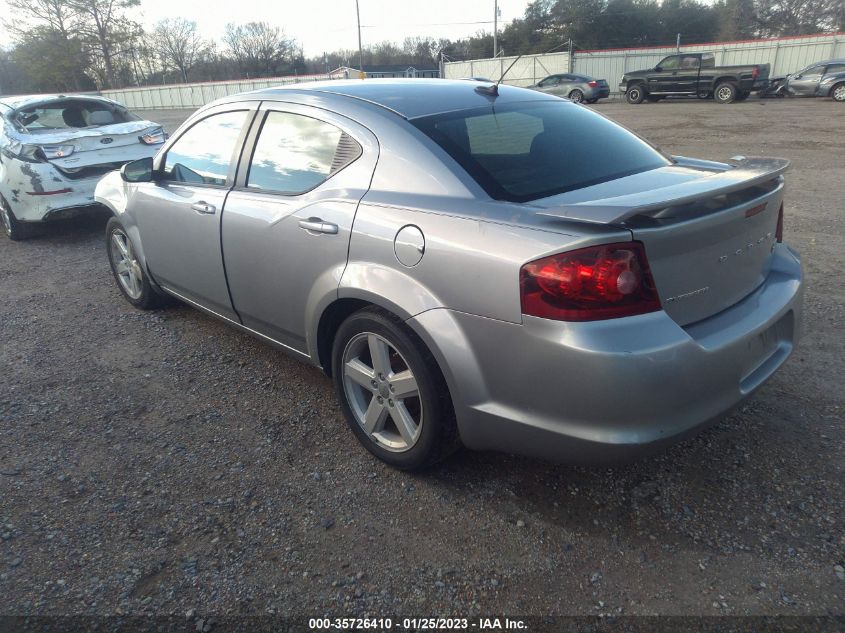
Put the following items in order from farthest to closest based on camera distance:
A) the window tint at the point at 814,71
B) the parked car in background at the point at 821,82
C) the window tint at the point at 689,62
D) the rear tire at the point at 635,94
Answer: the rear tire at the point at 635,94 → the window tint at the point at 689,62 → the window tint at the point at 814,71 → the parked car in background at the point at 821,82

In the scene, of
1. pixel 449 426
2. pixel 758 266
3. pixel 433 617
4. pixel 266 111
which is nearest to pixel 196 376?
pixel 266 111

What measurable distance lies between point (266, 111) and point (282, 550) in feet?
7.15

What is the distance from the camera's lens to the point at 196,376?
3811mm

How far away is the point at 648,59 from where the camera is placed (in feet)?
114

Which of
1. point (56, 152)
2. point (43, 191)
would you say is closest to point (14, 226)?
point (43, 191)

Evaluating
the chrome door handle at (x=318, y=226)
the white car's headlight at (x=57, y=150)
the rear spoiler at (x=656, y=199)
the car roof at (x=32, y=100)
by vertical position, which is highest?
the car roof at (x=32, y=100)

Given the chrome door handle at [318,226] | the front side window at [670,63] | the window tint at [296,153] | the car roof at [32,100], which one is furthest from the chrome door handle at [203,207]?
the front side window at [670,63]

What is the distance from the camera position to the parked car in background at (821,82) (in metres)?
21.8

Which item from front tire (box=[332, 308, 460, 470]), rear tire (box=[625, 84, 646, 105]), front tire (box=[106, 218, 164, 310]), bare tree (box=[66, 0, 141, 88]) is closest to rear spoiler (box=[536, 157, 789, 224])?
front tire (box=[332, 308, 460, 470])

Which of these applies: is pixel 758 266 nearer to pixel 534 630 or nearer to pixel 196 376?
pixel 534 630

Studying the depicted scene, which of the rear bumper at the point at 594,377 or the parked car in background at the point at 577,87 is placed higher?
the rear bumper at the point at 594,377

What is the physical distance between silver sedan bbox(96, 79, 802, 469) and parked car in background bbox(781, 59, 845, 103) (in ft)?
79.1

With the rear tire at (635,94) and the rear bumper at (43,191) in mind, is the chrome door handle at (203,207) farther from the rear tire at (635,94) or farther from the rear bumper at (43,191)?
the rear tire at (635,94)

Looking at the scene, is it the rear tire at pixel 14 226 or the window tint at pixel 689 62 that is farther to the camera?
the window tint at pixel 689 62
